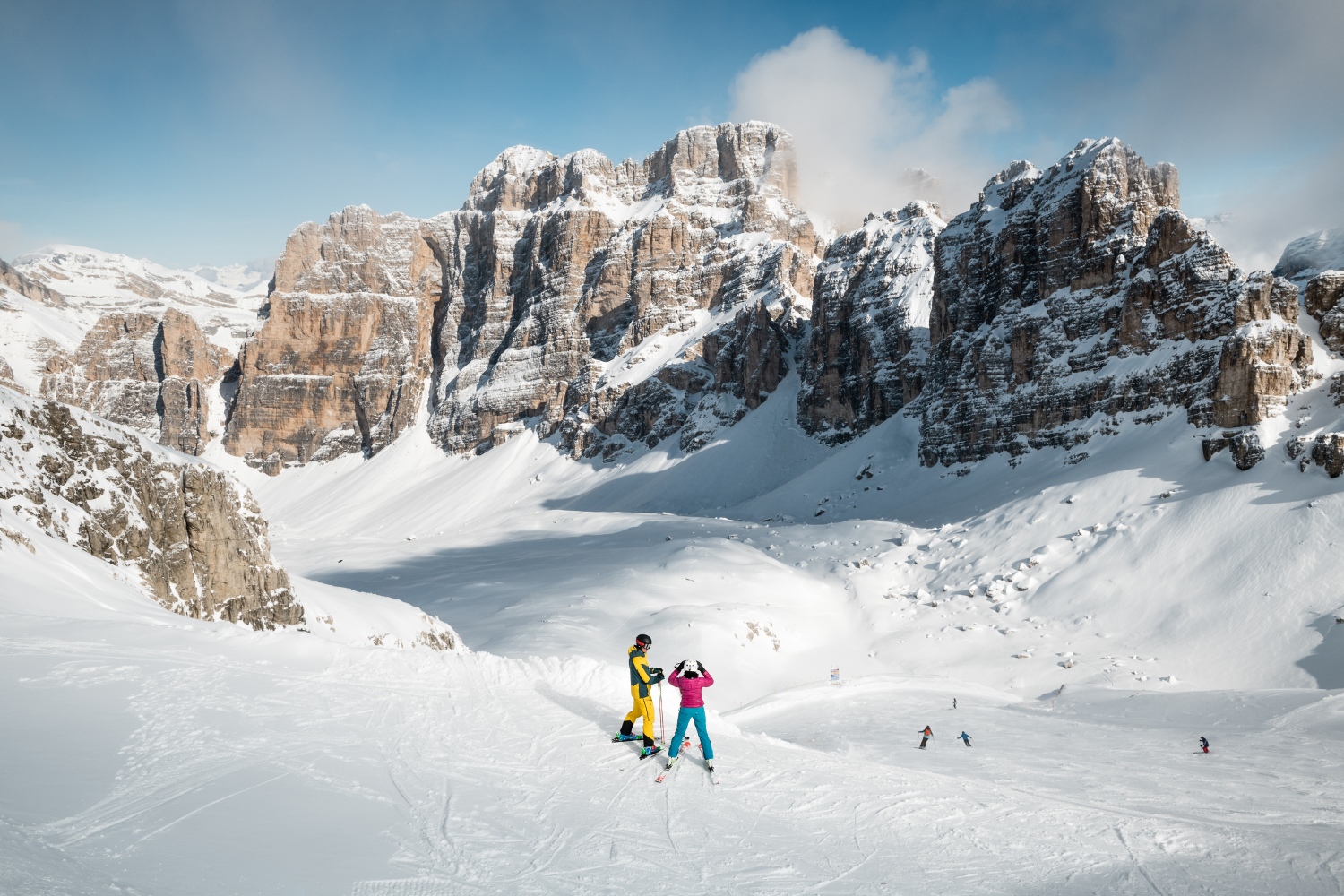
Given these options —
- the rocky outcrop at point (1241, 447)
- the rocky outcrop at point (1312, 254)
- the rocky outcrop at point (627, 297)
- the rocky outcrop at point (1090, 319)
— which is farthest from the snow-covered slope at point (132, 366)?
the rocky outcrop at point (1312, 254)

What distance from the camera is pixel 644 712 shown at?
11359mm

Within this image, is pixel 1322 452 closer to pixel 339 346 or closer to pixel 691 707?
pixel 691 707

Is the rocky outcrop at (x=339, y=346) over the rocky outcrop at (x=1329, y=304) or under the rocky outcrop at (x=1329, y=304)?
over

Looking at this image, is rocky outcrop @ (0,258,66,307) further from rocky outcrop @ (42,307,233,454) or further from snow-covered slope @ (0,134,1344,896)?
snow-covered slope @ (0,134,1344,896)

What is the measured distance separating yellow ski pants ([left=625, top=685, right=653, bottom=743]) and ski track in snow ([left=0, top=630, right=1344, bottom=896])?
0.47 m

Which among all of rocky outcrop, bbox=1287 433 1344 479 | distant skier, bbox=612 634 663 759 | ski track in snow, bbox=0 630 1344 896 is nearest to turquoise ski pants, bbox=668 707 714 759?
ski track in snow, bbox=0 630 1344 896

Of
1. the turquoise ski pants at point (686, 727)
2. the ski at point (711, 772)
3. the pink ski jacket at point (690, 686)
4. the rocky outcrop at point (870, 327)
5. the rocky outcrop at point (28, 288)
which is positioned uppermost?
the rocky outcrop at point (28, 288)

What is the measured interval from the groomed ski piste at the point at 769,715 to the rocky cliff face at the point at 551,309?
68.1m

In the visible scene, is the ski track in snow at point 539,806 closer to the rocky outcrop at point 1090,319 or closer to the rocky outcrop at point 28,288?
the rocky outcrop at point 1090,319

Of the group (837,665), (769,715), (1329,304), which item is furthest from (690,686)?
(1329,304)

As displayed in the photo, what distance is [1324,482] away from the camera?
38781 mm

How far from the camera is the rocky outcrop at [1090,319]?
5009cm

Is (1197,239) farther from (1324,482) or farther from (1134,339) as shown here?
(1324,482)

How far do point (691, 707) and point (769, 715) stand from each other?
58.9 feet
